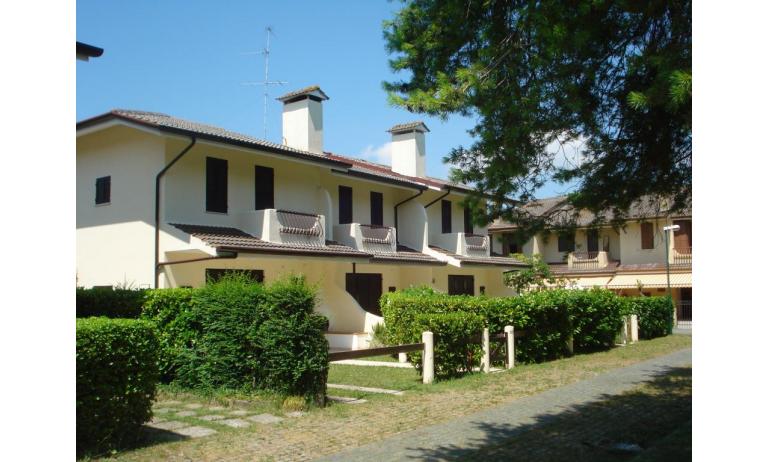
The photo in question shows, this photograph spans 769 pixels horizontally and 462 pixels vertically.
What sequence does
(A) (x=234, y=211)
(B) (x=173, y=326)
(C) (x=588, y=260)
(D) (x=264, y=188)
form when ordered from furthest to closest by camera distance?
(C) (x=588, y=260) < (D) (x=264, y=188) < (A) (x=234, y=211) < (B) (x=173, y=326)

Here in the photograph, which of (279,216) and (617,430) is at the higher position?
(279,216)

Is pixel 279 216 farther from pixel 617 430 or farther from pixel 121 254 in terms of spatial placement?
pixel 617 430

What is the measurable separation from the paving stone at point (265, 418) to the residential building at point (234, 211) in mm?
8229

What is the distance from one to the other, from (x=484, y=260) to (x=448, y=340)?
1771 centimetres

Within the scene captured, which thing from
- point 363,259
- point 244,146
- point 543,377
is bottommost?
point 543,377

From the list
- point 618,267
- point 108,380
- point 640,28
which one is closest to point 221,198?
point 108,380

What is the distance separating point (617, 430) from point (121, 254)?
50.5ft

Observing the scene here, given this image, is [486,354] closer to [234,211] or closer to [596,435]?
[596,435]

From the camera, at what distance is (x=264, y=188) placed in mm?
22406

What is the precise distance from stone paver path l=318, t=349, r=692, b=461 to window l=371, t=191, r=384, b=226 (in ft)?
47.0

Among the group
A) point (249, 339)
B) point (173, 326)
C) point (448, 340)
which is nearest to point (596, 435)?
point (448, 340)

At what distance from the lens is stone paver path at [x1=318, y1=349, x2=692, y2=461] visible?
8.18 m

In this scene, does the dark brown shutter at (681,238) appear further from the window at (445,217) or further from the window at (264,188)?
the window at (264,188)

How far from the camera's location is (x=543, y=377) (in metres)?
15.1
